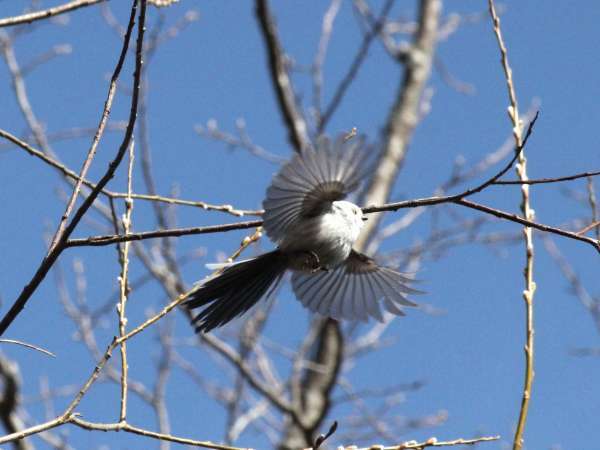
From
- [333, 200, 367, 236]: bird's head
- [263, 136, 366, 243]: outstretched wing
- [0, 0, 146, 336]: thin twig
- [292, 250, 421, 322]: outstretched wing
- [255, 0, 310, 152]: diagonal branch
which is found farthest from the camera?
[255, 0, 310, 152]: diagonal branch

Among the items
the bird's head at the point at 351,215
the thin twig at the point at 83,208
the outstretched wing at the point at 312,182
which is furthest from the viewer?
the bird's head at the point at 351,215

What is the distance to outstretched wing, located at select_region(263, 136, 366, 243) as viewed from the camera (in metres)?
1.83

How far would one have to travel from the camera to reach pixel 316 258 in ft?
7.06

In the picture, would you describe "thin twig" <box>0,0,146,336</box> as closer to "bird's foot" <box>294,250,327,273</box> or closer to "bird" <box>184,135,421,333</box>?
"bird" <box>184,135,421,333</box>

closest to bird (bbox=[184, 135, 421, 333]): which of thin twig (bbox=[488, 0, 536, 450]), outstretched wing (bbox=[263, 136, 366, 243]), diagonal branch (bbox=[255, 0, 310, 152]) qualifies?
outstretched wing (bbox=[263, 136, 366, 243])

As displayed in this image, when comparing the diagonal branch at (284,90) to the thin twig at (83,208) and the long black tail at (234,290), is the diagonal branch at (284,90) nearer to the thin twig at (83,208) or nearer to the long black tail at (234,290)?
the long black tail at (234,290)

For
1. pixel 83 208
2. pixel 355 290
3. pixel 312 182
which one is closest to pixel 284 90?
pixel 355 290

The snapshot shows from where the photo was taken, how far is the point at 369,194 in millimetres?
5980

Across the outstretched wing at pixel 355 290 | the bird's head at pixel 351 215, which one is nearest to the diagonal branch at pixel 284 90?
the outstretched wing at pixel 355 290

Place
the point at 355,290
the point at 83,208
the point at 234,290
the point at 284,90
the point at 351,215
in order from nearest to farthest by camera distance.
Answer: the point at 83,208, the point at 351,215, the point at 234,290, the point at 355,290, the point at 284,90

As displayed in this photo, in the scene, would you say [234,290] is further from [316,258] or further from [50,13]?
[50,13]

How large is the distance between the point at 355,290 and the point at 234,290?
50cm

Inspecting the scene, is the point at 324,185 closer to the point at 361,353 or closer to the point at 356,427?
the point at 356,427

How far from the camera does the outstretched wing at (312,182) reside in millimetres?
1828
